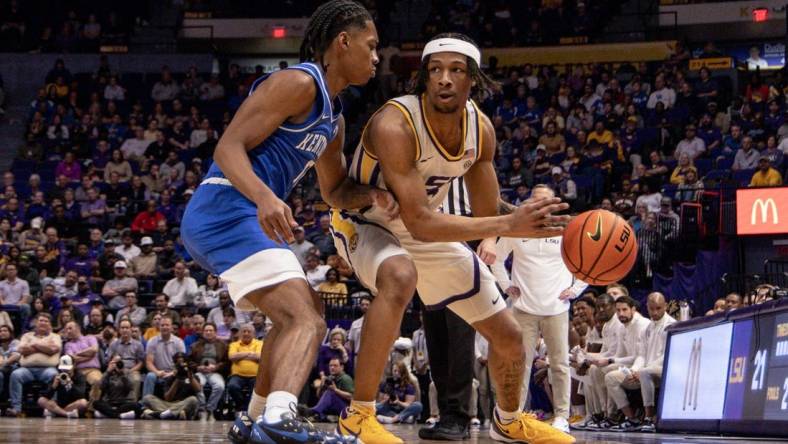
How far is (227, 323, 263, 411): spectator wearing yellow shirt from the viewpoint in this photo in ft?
43.1

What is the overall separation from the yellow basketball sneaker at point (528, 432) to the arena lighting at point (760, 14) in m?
20.8

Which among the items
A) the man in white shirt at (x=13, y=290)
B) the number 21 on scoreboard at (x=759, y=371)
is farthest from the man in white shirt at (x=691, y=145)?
the man in white shirt at (x=13, y=290)

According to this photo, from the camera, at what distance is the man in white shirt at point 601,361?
10.7 m

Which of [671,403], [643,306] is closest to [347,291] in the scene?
[643,306]

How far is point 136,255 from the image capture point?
16.9 m

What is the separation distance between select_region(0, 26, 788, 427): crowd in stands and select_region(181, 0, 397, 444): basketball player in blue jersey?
687 cm

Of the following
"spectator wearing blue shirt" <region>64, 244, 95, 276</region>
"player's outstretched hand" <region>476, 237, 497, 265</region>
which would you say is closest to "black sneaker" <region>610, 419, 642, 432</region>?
"player's outstretched hand" <region>476, 237, 497, 265</region>

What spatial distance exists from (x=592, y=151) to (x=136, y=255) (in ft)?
25.3

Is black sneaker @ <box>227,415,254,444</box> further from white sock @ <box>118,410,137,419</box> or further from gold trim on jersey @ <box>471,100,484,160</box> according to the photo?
white sock @ <box>118,410,137,419</box>

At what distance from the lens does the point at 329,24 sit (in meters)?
4.57

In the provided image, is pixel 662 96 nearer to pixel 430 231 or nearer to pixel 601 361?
pixel 601 361

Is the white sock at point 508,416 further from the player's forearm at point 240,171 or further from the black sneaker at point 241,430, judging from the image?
the player's forearm at point 240,171

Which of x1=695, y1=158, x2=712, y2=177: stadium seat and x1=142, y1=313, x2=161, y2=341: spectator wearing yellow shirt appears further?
x1=695, y1=158, x2=712, y2=177: stadium seat

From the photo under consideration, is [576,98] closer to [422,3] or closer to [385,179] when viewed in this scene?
[422,3]
